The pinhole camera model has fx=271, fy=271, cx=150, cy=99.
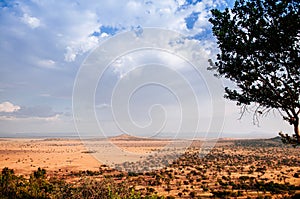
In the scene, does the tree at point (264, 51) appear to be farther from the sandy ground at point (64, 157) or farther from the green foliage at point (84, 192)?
the sandy ground at point (64, 157)

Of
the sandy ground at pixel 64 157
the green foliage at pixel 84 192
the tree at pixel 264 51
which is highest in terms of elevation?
the tree at pixel 264 51

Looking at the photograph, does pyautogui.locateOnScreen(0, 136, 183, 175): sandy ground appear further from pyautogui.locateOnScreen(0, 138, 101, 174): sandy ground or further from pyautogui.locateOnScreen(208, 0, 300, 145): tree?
pyautogui.locateOnScreen(208, 0, 300, 145): tree

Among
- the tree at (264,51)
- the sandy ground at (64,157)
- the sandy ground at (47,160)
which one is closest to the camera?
the tree at (264,51)

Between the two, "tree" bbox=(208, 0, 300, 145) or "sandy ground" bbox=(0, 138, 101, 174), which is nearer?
"tree" bbox=(208, 0, 300, 145)

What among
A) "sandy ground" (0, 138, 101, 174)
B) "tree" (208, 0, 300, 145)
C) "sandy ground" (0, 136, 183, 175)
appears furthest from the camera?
"sandy ground" (0, 136, 183, 175)

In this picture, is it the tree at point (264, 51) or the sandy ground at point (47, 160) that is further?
the sandy ground at point (47, 160)

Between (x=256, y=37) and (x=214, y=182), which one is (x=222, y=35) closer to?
(x=256, y=37)

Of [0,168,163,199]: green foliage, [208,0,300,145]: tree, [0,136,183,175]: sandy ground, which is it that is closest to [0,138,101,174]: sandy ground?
[0,136,183,175]: sandy ground

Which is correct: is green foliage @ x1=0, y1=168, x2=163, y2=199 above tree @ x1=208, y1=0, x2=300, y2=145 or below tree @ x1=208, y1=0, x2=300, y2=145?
below

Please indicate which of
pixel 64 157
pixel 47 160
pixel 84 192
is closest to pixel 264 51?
pixel 84 192

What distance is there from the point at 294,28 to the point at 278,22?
0.83m

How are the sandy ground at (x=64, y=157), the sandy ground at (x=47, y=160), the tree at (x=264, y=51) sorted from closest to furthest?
the tree at (x=264, y=51), the sandy ground at (x=47, y=160), the sandy ground at (x=64, y=157)

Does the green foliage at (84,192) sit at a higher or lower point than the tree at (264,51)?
lower

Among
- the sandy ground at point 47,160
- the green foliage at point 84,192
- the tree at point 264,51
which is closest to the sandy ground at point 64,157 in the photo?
the sandy ground at point 47,160
